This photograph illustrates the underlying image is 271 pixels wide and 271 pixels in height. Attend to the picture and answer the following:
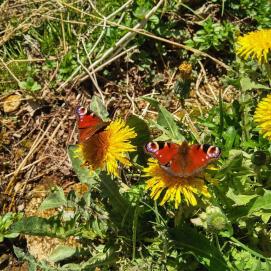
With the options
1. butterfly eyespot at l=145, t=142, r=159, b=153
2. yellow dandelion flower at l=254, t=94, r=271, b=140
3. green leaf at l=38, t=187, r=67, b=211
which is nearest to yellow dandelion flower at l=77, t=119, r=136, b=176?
butterfly eyespot at l=145, t=142, r=159, b=153

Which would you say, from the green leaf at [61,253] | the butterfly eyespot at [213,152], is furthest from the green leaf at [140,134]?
the butterfly eyespot at [213,152]

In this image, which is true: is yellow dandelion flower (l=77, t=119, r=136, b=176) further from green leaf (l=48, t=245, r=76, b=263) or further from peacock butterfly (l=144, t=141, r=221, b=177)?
green leaf (l=48, t=245, r=76, b=263)

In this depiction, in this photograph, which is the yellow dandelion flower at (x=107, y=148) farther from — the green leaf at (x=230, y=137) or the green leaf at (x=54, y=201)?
the green leaf at (x=230, y=137)

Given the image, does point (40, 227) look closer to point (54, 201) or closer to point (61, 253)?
point (54, 201)

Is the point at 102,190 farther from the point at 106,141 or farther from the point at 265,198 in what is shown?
the point at 265,198

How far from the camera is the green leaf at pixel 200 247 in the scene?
2.54 metres

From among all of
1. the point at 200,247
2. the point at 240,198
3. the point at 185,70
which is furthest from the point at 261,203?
the point at 185,70

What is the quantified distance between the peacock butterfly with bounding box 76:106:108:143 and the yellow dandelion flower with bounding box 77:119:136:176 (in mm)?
110

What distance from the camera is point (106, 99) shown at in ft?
12.4

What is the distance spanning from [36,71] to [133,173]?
1268 mm

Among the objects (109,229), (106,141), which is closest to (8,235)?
(109,229)

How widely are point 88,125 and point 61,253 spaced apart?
37.1 inches

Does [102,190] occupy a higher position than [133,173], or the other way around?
[102,190]

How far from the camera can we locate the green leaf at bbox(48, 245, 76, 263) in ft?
9.39
